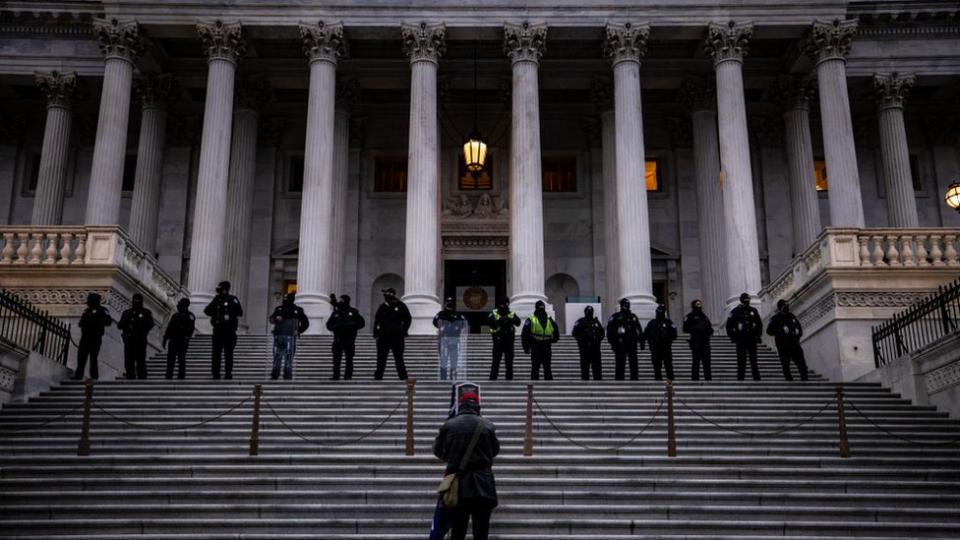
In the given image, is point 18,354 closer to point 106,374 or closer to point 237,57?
point 106,374

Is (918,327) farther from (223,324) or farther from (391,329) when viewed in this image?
(223,324)

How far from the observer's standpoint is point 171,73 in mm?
31969

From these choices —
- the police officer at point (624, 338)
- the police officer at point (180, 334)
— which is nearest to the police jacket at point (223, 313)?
the police officer at point (180, 334)

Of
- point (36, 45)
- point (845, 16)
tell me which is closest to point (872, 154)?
point (845, 16)

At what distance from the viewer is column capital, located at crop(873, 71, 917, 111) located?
3133 cm

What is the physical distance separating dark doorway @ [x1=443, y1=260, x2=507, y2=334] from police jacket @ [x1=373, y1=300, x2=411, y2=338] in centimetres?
1541

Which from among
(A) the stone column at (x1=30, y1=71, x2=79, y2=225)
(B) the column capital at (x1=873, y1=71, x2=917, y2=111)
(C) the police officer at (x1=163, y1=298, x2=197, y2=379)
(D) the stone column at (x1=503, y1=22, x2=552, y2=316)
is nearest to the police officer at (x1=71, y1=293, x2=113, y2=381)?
(C) the police officer at (x1=163, y1=298, x2=197, y2=379)

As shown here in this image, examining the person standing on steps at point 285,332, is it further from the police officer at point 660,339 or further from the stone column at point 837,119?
the stone column at point 837,119

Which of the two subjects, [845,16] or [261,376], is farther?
[845,16]

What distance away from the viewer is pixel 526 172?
27.3 metres

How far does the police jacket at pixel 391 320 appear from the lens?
18.4 m

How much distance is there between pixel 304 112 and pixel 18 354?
19.8m

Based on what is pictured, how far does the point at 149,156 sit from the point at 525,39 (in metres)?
13.4

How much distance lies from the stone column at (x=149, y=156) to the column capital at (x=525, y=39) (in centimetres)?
1214
